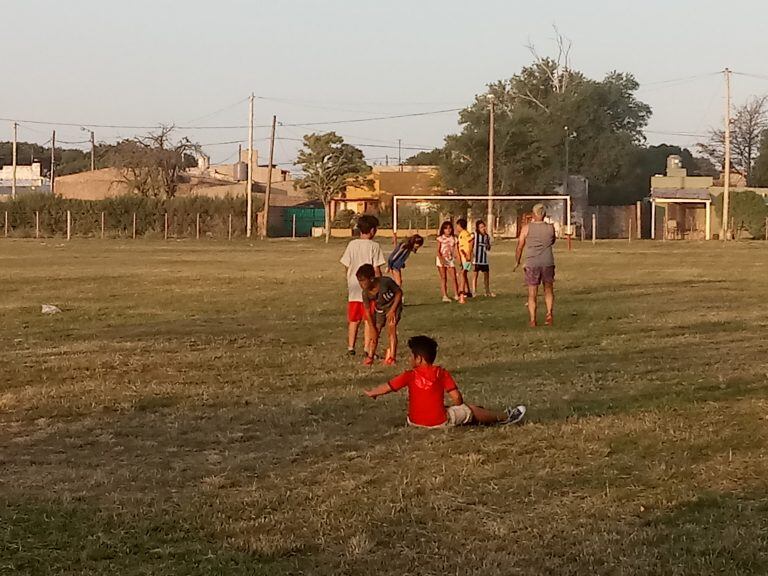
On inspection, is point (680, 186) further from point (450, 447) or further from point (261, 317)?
point (450, 447)

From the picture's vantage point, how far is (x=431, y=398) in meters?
8.30

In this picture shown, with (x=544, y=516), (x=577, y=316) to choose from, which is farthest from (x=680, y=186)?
(x=544, y=516)

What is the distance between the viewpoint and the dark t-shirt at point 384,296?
11.8m

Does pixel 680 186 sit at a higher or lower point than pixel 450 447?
higher

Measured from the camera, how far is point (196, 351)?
13.4 metres

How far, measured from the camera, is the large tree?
74000 mm

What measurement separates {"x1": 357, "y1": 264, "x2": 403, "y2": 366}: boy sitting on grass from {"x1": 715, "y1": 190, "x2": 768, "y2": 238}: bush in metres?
60.0

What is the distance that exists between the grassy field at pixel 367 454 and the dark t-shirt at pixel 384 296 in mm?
690

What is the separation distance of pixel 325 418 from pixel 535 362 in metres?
4.02

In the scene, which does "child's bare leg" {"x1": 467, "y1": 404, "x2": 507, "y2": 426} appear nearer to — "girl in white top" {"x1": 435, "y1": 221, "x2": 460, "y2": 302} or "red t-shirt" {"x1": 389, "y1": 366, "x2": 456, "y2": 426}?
"red t-shirt" {"x1": 389, "y1": 366, "x2": 456, "y2": 426}

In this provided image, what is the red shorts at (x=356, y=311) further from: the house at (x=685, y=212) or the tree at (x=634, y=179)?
the tree at (x=634, y=179)

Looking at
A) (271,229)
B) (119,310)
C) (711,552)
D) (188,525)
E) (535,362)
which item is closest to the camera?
(711,552)

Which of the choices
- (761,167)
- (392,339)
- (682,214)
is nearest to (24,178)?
(761,167)

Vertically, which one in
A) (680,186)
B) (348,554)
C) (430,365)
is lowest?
(348,554)
